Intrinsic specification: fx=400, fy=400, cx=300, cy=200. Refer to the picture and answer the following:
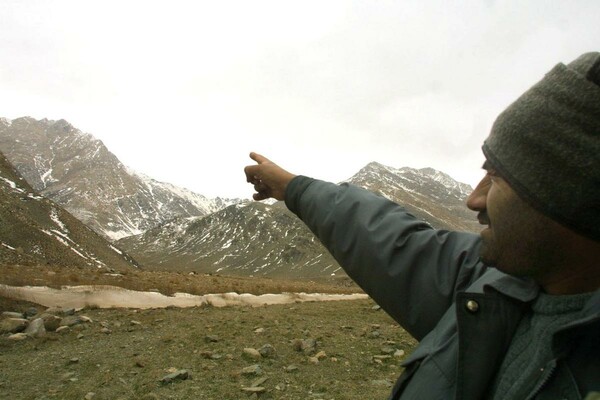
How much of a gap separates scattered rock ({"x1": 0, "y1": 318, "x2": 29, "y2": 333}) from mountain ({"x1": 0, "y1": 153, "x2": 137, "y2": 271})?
33412mm

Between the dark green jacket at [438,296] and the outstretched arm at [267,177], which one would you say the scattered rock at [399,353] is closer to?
the dark green jacket at [438,296]

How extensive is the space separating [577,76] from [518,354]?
49.5 inches

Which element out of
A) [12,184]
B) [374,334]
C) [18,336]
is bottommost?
[374,334]

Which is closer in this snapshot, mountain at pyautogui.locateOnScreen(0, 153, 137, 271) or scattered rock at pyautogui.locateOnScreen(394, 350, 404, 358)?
scattered rock at pyautogui.locateOnScreen(394, 350, 404, 358)

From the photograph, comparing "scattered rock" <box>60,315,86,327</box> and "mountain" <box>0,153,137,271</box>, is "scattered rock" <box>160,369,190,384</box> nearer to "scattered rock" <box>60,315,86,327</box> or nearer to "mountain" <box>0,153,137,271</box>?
"scattered rock" <box>60,315,86,327</box>

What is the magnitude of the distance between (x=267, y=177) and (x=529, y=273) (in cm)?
174

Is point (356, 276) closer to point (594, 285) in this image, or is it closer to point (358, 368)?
point (594, 285)

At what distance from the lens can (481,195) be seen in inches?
83.2

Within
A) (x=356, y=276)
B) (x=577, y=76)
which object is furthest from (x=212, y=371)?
(x=577, y=76)

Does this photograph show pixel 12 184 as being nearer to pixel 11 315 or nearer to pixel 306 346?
pixel 11 315

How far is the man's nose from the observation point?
6.84 feet

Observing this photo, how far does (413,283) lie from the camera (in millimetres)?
2381

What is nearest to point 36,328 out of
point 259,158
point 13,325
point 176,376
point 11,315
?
point 13,325

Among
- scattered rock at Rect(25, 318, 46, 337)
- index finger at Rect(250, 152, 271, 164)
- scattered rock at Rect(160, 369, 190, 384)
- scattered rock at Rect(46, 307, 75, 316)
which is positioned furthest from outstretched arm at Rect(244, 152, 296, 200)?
scattered rock at Rect(46, 307, 75, 316)
